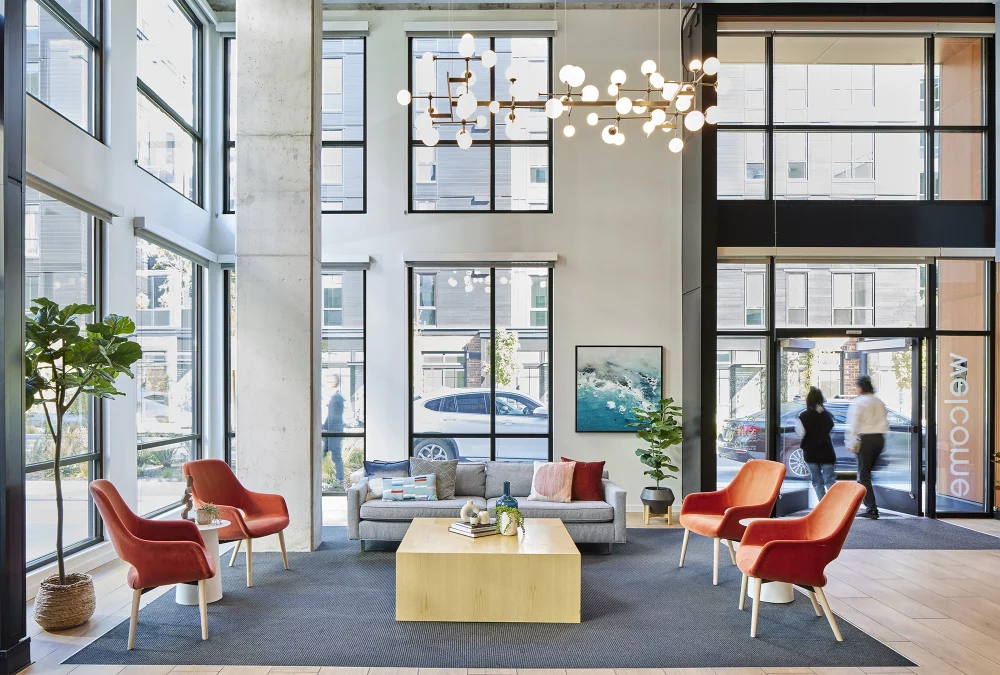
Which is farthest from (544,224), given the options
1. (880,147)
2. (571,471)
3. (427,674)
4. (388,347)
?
(427,674)

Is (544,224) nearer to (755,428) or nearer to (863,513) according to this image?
(755,428)

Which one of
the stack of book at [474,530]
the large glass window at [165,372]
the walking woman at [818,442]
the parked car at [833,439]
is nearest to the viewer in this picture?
the stack of book at [474,530]

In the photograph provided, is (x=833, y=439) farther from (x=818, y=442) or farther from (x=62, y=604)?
(x=62, y=604)

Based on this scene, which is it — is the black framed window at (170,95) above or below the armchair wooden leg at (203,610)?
above

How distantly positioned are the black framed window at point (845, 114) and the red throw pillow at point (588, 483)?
12.4 ft

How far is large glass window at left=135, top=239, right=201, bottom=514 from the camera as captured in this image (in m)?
6.90

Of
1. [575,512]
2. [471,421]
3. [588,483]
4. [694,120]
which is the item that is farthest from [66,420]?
[694,120]

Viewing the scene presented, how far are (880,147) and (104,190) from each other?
838 cm

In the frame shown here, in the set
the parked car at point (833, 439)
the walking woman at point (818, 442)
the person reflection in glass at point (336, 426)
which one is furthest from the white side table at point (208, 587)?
the walking woman at point (818, 442)

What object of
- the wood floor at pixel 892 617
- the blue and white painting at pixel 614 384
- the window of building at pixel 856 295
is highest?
the window of building at pixel 856 295

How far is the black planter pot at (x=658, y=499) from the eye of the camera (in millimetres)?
7410

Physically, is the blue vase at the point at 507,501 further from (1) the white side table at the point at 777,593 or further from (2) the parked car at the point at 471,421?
(2) the parked car at the point at 471,421

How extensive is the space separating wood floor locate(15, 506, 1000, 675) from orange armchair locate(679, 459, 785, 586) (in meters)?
0.80

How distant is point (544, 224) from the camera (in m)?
8.27
